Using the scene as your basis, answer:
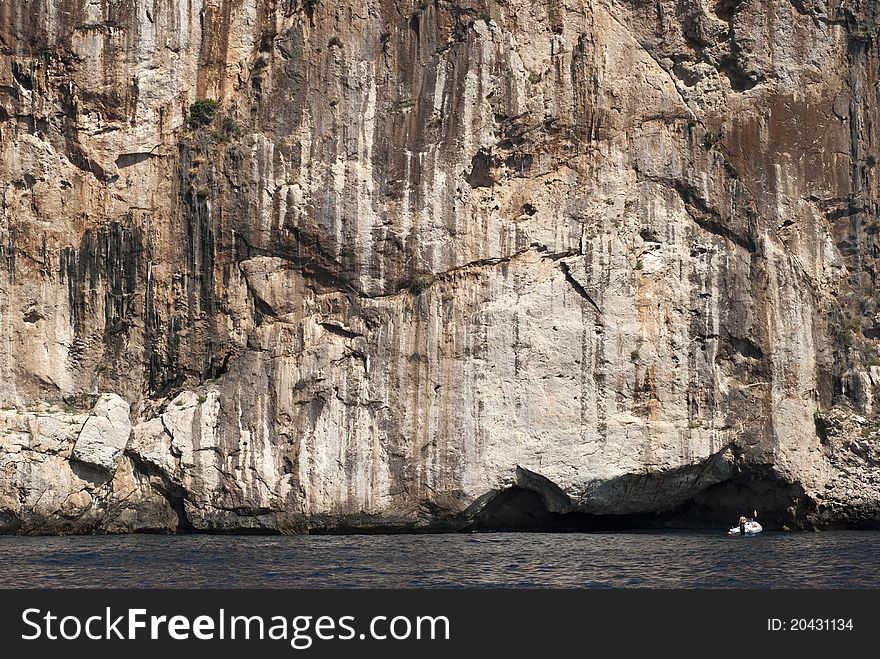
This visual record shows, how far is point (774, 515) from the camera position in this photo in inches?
1407

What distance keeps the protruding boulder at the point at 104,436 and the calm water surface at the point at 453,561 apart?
6.46 ft

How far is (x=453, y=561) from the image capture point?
92.4 feet

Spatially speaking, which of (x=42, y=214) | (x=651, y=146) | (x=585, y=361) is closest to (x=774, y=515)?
(x=585, y=361)

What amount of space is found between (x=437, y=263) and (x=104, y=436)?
362 inches

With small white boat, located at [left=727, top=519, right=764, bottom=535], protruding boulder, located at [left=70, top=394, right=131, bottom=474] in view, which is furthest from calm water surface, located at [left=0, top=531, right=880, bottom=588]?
protruding boulder, located at [left=70, top=394, right=131, bottom=474]

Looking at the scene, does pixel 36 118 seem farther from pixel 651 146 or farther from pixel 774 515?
pixel 774 515

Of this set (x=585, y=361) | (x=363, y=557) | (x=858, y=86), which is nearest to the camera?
(x=363, y=557)

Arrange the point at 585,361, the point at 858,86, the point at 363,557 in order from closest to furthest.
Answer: the point at 363,557 < the point at 585,361 < the point at 858,86

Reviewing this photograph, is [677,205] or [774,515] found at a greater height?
[677,205]

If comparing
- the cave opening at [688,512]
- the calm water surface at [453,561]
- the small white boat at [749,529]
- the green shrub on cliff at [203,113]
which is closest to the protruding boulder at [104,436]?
the calm water surface at [453,561]

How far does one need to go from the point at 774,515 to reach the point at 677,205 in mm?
8171

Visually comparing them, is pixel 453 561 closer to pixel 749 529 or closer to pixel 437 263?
pixel 749 529

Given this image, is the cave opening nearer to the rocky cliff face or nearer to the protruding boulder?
the rocky cliff face

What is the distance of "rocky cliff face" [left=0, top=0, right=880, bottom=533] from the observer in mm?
34688
